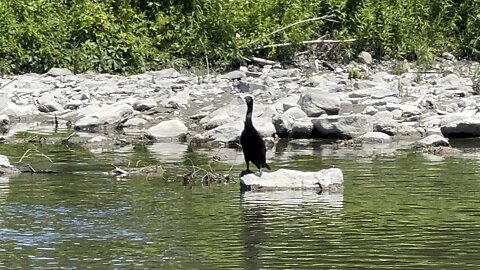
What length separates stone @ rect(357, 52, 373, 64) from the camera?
24719 millimetres

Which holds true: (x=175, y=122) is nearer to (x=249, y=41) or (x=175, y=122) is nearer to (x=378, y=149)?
(x=378, y=149)

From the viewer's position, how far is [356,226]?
9547 millimetres

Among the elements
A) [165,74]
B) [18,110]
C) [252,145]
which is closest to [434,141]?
[252,145]

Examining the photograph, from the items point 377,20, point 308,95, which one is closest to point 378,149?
point 308,95

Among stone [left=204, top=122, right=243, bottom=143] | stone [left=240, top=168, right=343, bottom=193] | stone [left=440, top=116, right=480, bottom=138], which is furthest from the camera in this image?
stone [left=440, top=116, right=480, bottom=138]

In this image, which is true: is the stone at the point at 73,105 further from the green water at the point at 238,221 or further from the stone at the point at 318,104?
the green water at the point at 238,221

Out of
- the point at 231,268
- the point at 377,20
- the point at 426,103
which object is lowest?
the point at 231,268

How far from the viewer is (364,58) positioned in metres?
24.8

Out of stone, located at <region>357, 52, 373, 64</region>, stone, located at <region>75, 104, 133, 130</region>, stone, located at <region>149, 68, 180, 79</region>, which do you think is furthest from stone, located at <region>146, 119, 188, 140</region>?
stone, located at <region>357, 52, 373, 64</region>

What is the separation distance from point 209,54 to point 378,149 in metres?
8.19

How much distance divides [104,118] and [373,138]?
4.38 metres

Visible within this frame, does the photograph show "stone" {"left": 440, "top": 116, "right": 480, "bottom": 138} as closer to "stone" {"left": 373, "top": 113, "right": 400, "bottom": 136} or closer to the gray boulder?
"stone" {"left": 373, "top": 113, "right": 400, "bottom": 136}

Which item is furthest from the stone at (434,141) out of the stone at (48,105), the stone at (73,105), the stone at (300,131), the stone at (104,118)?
the stone at (48,105)

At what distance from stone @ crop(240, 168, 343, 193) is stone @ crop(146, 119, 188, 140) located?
18.3 feet
